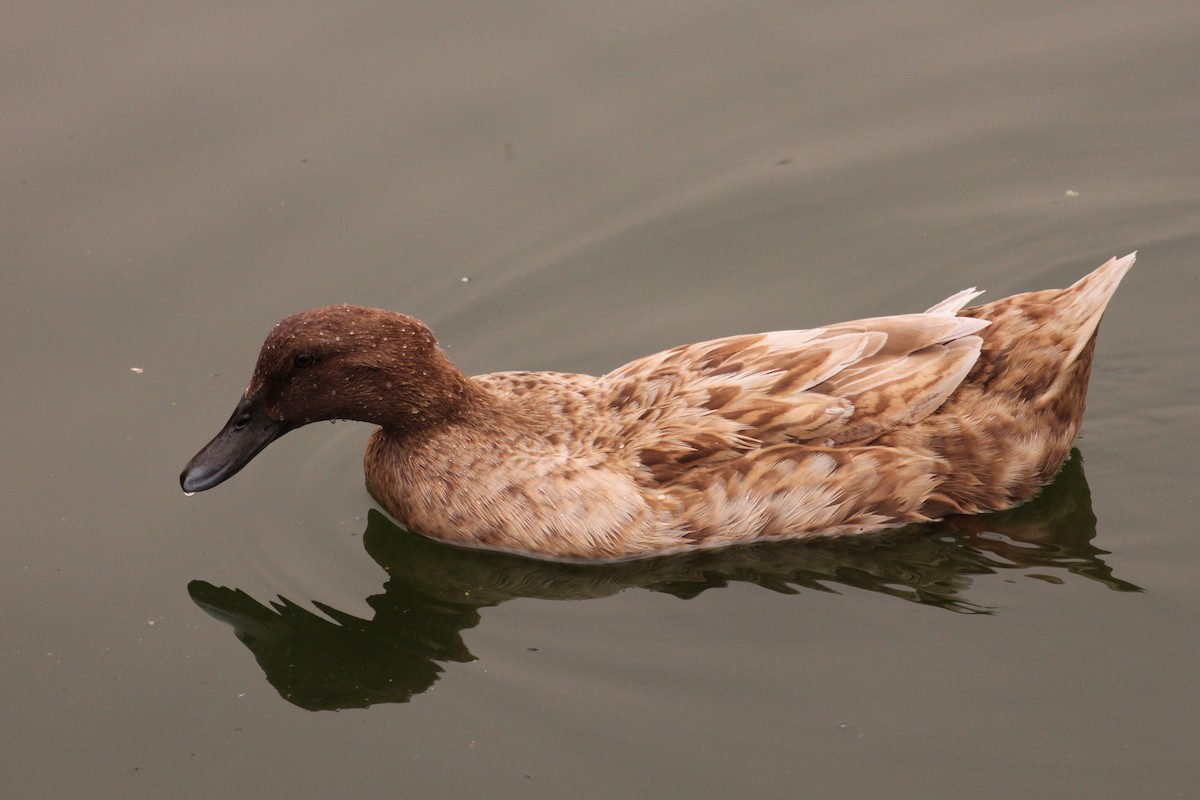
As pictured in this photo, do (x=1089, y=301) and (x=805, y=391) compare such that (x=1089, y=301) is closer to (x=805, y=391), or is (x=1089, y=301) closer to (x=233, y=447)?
(x=805, y=391)

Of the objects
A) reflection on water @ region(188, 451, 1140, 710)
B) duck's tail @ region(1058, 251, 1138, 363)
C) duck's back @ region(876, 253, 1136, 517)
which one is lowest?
reflection on water @ region(188, 451, 1140, 710)

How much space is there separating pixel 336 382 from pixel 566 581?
1508 millimetres

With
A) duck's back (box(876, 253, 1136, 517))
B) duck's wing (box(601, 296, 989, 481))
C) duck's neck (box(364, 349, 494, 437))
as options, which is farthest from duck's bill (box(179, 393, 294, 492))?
duck's back (box(876, 253, 1136, 517))

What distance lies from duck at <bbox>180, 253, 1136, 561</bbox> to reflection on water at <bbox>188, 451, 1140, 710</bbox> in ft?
0.33

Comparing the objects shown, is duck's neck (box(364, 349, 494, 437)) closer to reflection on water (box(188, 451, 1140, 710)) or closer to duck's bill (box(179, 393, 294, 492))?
duck's bill (box(179, 393, 294, 492))

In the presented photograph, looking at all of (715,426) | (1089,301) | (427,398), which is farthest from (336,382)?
(1089,301)

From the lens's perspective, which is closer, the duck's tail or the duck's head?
the duck's head

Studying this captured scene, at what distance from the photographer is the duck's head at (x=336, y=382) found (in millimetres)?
8039

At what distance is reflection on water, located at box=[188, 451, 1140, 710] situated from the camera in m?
7.85

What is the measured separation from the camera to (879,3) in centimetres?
1173

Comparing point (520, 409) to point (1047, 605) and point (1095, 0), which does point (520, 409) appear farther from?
point (1095, 0)

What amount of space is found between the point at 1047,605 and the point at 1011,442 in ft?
2.99

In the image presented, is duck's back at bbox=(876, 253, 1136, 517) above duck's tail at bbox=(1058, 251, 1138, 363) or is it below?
below

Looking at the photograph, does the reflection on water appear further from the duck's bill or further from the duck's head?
the duck's head
